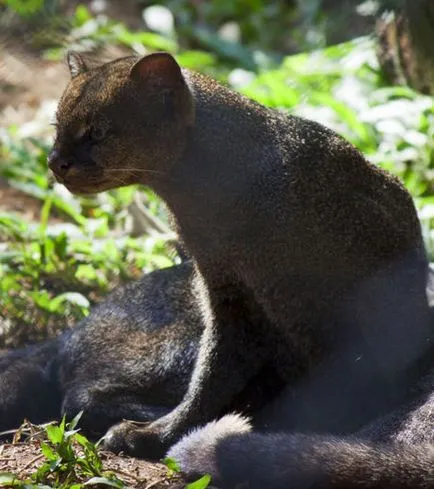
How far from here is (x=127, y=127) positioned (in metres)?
5.00

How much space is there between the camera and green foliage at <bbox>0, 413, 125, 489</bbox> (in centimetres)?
431

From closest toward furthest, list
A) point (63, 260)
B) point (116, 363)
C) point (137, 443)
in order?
point (137, 443), point (116, 363), point (63, 260)

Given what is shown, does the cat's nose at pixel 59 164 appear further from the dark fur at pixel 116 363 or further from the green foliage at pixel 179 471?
the green foliage at pixel 179 471

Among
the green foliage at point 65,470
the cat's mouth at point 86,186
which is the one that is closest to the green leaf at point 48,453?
the green foliage at point 65,470

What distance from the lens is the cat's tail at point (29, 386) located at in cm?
545

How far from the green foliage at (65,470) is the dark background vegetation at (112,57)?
1525 millimetres

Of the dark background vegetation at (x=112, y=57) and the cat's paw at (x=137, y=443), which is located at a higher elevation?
the dark background vegetation at (x=112, y=57)

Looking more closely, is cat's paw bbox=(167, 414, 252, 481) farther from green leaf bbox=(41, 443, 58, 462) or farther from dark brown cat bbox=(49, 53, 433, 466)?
green leaf bbox=(41, 443, 58, 462)

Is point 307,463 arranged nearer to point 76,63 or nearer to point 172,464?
point 172,464

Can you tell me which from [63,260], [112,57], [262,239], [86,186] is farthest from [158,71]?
[112,57]

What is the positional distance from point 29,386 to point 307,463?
1.77m

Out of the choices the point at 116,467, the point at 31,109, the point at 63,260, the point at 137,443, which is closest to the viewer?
the point at 116,467

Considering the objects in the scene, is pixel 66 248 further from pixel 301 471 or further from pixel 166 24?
pixel 166 24

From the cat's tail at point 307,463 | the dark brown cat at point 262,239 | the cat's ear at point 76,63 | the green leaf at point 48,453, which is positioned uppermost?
the cat's ear at point 76,63
